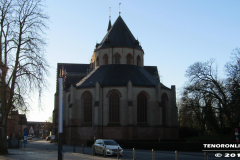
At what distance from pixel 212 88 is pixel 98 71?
20.2m

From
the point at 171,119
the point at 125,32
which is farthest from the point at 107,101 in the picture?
the point at 125,32

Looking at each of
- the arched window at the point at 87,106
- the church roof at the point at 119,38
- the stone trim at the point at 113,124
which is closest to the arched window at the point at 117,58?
the church roof at the point at 119,38

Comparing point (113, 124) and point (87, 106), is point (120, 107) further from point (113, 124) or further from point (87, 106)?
point (87, 106)

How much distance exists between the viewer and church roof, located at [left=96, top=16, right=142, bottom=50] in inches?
2208

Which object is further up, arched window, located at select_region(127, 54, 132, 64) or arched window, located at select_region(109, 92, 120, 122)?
arched window, located at select_region(127, 54, 132, 64)

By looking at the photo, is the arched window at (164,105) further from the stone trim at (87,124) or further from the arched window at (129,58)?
the stone trim at (87,124)

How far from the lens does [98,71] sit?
54.4 m

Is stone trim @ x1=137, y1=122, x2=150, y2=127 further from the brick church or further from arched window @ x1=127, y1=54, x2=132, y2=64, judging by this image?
arched window @ x1=127, y1=54, x2=132, y2=64

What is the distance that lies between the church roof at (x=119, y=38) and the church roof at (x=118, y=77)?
4.12 metres

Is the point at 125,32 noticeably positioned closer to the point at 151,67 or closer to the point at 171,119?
the point at 171,119

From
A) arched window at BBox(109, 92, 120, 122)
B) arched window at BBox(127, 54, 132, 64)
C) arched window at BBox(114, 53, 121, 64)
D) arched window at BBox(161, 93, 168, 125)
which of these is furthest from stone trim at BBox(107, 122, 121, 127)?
arched window at BBox(127, 54, 132, 64)

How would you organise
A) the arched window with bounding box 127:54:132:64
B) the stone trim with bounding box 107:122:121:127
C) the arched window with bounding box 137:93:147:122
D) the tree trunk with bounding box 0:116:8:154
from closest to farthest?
the tree trunk with bounding box 0:116:8:154, the stone trim with bounding box 107:122:121:127, the arched window with bounding box 137:93:147:122, the arched window with bounding box 127:54:132:64

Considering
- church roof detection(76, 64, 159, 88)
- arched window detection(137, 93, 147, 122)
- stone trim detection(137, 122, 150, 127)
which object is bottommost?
stone trim detection(137, 122, 150, 127)

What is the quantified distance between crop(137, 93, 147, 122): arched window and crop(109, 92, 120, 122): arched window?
3366 mm
